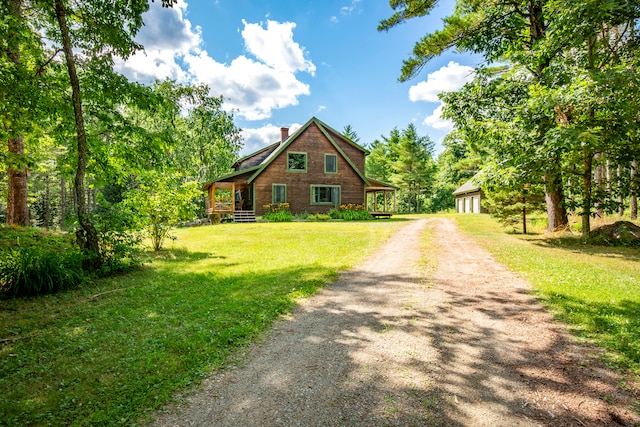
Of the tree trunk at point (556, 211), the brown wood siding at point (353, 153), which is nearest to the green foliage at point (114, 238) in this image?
the tree trunk at point (556, 211)

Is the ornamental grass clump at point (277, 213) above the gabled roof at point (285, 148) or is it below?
below

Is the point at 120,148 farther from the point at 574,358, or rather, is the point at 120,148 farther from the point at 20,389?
the point at 574,358

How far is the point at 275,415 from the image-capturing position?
106 inches

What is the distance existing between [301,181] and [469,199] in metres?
23.9

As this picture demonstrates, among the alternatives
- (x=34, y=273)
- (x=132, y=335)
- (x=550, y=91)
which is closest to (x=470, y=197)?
(x=550, y=91)

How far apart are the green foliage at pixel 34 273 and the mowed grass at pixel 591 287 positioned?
8590 millimetres

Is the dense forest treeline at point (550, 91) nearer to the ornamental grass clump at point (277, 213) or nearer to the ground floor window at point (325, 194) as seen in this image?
the ornamental grass clump at point (277, 213)

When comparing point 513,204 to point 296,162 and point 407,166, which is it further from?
point 407,166

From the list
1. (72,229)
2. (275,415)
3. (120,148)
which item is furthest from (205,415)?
(120,148)

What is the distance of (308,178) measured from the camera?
89.3 ft

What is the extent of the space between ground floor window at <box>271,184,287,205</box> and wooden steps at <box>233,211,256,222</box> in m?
2.40

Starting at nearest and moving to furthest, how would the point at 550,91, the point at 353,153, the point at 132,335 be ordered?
1. the point at 132,335
2. the point at 550,91
3. the point at 353,153

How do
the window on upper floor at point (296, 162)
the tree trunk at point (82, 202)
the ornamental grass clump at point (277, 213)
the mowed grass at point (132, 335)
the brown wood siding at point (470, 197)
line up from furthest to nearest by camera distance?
the brown wood siding at point (470, 197)
the window on upper floor at point (296, 162)
the ornamental grass clump at point (277, 213)
the tree trunk at point (82, 202)
the mowed grass at point (132, 335)

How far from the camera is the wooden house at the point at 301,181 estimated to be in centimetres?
2544
